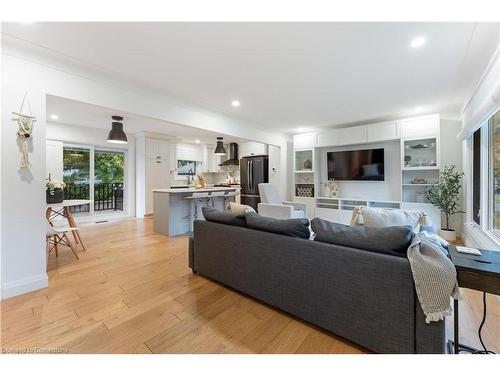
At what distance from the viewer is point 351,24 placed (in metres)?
1.94

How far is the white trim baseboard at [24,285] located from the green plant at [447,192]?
587cm

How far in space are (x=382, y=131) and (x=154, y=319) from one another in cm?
519

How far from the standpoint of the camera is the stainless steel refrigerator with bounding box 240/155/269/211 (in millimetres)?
6703

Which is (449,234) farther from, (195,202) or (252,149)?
(252,149)

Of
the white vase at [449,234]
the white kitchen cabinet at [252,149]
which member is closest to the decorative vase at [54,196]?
the white kitchen cabinet at [252,149]

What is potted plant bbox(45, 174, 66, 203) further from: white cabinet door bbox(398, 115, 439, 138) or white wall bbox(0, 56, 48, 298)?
white cabinet door bbox(398, 115, 439, 138)

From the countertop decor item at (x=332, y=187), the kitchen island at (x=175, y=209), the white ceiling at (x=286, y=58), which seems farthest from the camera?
the countertop decor item at (x=332, y=187)

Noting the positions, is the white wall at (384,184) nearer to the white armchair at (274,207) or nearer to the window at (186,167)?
the white armchair at (274,207)

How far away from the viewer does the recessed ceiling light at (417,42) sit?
2121 mm

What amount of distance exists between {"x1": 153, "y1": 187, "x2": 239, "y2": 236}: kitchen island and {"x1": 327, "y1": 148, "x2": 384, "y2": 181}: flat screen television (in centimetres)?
305
